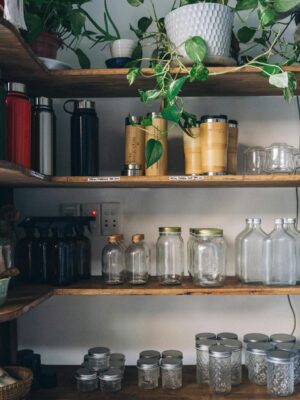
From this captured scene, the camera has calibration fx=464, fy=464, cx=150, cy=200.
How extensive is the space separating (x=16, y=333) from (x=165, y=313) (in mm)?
616

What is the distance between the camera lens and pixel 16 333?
1.89m

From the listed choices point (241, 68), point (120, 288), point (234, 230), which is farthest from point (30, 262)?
point (241, 68)

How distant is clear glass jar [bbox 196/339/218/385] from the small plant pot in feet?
3.58

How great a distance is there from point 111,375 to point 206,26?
4.08 ft

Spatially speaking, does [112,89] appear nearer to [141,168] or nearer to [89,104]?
[89,104]

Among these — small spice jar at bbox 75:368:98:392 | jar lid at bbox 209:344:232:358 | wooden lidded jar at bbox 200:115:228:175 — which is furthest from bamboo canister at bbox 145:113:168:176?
small spice jar at bbox 75:368:98:392

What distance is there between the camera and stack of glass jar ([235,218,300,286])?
5.55 feet

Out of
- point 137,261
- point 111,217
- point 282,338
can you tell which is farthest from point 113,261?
point 282,338

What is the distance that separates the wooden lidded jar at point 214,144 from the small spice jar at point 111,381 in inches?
31.0

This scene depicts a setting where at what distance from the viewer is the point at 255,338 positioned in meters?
1.80

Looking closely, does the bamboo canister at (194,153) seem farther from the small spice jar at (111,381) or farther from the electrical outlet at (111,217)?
the small spice jar at (111,381)

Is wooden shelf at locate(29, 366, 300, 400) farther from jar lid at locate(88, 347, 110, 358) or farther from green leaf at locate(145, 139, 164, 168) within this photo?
green leaf at locate(145, 139, 164, 168)

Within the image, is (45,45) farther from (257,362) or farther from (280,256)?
(257,362)

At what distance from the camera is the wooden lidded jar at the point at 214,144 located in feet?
5.24
